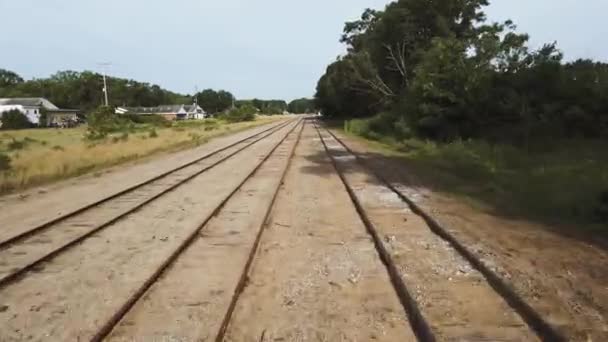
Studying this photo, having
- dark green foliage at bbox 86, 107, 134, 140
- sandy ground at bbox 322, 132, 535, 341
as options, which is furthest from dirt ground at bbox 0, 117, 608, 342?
dark green foliage at bbox 86, 107, 134, 140

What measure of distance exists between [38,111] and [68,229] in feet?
327

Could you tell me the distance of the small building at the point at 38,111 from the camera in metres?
95.4

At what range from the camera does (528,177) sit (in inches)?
580

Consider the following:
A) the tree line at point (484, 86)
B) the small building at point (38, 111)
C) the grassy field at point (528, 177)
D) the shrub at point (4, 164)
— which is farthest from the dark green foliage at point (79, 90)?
the grassy field at point (528, 177)

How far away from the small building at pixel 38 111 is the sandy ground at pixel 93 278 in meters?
92.1

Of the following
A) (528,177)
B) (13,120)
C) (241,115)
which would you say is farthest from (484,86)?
(241,115)

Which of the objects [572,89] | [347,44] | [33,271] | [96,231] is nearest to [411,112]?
[572,89]

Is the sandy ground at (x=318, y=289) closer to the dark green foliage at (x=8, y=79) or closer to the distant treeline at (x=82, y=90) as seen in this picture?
the distant treeline at (x=82, y=90)

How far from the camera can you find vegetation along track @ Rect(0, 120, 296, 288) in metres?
7.36

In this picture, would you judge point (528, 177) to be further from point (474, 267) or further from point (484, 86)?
point (484, 86)

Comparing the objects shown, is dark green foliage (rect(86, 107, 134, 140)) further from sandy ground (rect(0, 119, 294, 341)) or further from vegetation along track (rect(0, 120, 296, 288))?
sandy ground (rect(0, 119, 294, 341))

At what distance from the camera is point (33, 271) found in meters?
6.93

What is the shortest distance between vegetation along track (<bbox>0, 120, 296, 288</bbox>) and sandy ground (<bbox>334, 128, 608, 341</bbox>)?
19.5ft

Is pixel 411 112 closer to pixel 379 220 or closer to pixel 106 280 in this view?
pixel 379 220
